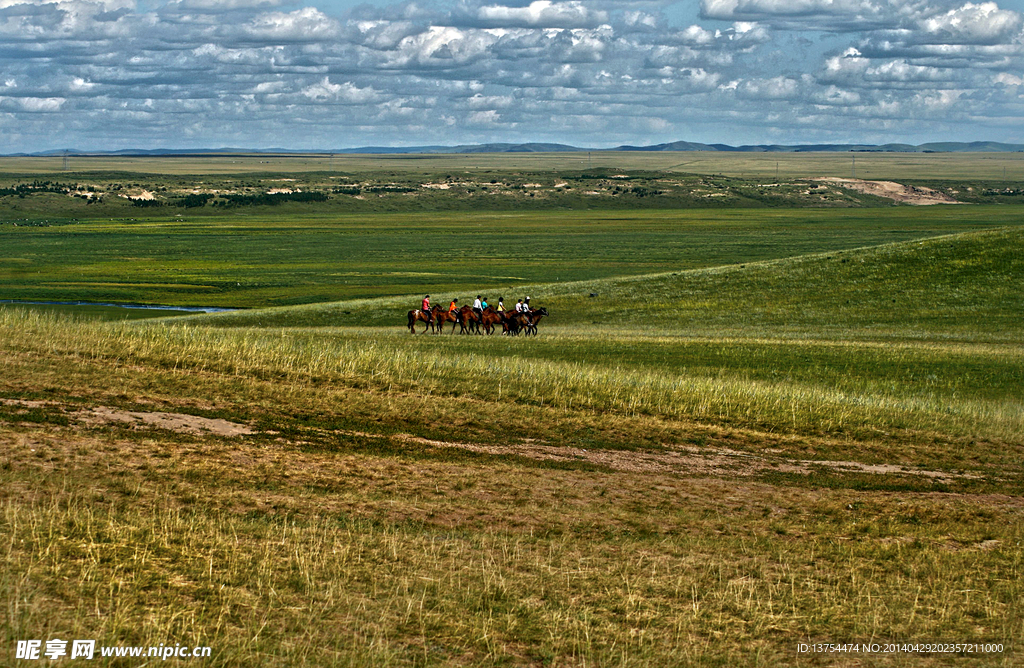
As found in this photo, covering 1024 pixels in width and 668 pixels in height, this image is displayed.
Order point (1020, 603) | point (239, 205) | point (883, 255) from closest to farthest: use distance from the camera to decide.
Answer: point (1020, 603) < point (883, 255) < point (239, 205)

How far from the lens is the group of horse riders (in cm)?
4147

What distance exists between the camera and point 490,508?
636 inches

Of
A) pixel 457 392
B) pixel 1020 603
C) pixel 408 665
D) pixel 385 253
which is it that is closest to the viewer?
pixel 408 665

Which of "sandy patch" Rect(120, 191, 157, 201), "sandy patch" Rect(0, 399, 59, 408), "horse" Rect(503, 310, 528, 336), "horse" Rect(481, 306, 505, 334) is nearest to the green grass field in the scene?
"sandy patch" Rect(0, 399, 59, 408)

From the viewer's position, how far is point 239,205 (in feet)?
563

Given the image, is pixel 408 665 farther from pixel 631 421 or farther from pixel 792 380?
pixel 792 380

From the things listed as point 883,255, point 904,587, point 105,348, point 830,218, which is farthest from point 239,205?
point 904,587

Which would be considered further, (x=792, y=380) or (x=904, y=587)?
(x=792, y=380)

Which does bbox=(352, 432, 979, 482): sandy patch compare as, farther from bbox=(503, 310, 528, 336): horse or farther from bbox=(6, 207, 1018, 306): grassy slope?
bbox=(6, 207, 1018, 306): grassy slope

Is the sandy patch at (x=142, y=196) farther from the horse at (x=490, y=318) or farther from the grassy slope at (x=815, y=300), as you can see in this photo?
the horse at (x=490, y=318)

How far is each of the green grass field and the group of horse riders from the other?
1.72m

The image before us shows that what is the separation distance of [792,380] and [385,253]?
229 ft

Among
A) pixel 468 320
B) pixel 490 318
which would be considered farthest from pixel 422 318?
pixel 490 318

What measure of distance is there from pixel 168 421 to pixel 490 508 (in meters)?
7.03
